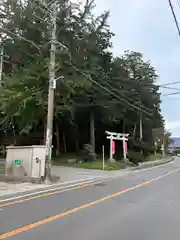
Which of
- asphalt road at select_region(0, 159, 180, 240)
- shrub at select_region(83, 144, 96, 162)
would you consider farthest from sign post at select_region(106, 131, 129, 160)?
asphalt road at select_region(0, 159, 180, 240)

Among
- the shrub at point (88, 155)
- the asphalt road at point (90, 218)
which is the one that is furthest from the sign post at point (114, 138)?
the asphalt road at point (90, 218)

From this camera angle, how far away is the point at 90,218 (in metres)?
7.93

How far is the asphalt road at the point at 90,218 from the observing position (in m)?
6.37

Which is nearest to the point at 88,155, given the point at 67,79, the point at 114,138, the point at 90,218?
the point at 114,138

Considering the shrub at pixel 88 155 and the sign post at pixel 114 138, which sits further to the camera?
the shrub at pixel 88 155

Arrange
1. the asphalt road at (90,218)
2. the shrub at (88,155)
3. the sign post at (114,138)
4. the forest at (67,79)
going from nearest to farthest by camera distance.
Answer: the asphalt road at (90,218) → the forest at (67,79) → the sign post at (114,138) → the shrub at (88,155)

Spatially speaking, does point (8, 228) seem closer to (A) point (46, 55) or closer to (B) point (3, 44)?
(A) point (46, 55)

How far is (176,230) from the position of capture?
22.8 feet

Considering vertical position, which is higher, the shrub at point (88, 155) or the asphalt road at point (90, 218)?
the shrub at point (88, 155)

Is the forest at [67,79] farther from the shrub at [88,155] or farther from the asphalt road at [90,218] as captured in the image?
the asphalt road at [90,218]

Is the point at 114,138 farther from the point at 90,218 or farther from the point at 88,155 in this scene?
the point at 90,218

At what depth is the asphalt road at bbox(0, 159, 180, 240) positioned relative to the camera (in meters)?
6.37

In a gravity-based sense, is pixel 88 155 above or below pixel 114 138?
below

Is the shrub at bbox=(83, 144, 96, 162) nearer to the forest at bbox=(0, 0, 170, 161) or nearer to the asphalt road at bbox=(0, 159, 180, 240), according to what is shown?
the forest at bbox=(0, 0, 170, 161)
